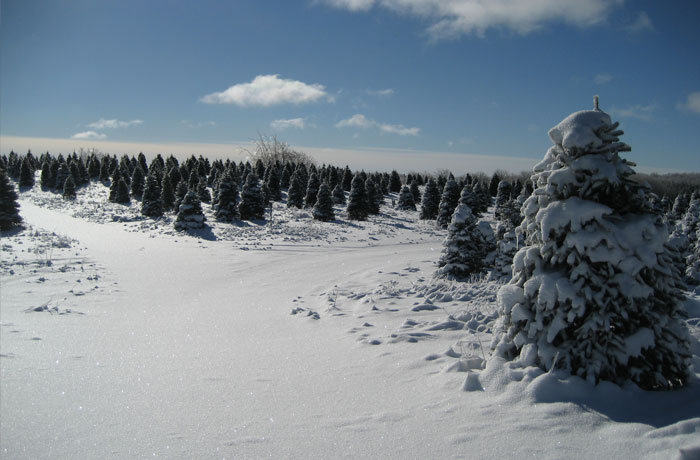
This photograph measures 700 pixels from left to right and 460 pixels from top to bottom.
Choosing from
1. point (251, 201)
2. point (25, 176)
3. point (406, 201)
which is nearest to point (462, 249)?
point (251, 201)

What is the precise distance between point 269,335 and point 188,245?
A: 70.7ft

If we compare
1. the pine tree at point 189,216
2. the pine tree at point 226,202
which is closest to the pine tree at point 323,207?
the pine tree at point 226,202

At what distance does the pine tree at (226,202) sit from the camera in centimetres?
4041

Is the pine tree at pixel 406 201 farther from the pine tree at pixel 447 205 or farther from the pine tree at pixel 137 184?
the pine tree at pixel 137 184

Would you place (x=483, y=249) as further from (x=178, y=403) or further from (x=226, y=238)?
(x=226, y=238)

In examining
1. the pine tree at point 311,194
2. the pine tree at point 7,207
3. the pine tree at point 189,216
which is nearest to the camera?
the pine tree at point 7,207

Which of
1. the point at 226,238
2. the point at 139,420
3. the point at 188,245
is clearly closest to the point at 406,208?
the point at 226,238

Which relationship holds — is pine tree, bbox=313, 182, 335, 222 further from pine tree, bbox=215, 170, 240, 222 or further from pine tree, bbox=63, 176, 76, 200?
pine tree, bbox=63, 176, 76, 200

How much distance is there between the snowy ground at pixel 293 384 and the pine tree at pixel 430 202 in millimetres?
38697

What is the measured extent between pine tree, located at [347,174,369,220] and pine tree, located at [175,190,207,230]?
1822cm

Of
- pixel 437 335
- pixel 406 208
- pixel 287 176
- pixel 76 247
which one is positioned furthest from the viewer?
pixel 287 176

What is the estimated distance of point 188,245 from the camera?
26969 millimetres

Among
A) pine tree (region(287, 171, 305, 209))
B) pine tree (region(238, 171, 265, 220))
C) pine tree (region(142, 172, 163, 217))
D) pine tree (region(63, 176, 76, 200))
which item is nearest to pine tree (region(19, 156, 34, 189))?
pine tree (region(63, 176, 76, 200))

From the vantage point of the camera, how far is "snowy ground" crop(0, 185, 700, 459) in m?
3.36
